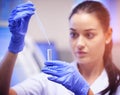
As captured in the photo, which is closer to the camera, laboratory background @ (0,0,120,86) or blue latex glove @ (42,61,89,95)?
blue latex glove @ (42,61,89,95)

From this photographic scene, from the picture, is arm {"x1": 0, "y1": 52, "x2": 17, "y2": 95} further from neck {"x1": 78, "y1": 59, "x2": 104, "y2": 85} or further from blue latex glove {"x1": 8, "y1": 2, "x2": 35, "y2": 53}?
neck {"x1": 78, "y1": 59, "x2": 104, "y2": 85}

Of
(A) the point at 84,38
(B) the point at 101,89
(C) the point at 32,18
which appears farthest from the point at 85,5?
(B) the point at 101,89

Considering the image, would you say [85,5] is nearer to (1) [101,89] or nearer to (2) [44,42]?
(2) [44,42]

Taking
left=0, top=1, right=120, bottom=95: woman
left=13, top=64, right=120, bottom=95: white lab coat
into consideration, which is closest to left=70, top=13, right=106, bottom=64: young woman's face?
left=0, top=1, right=120, bottom=95: woman

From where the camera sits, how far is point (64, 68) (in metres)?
1.25

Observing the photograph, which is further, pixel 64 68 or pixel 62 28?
pixel 62 28

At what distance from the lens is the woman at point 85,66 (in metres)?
1.26

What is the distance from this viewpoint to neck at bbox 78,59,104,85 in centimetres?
133

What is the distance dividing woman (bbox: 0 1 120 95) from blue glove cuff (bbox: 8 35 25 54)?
0.15m

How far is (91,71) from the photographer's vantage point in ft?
4.40

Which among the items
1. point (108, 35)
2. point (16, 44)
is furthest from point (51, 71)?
point (108, 35)

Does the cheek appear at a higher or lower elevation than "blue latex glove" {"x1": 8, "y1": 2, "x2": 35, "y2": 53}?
lower

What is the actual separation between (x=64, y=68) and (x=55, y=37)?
0.18 metres

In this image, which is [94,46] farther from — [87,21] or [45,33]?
[45,33]
